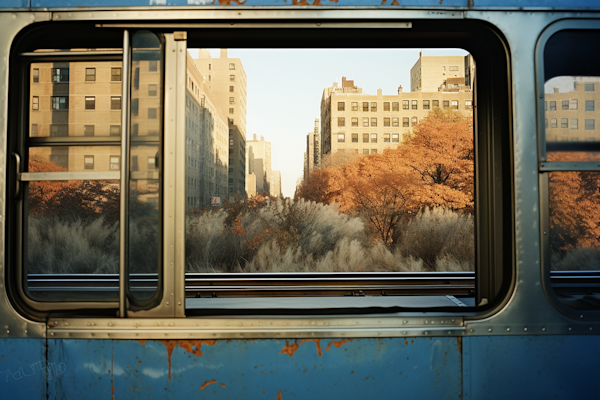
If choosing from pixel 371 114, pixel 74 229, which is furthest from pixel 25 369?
pixel 371 114

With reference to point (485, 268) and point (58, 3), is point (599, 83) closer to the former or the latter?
point (485, 268)

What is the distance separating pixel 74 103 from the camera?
249cm

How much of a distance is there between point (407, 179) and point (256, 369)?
60.4 ft

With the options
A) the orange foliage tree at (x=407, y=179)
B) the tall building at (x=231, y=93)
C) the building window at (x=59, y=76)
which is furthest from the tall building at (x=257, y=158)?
the building window at (x=59, y=76)

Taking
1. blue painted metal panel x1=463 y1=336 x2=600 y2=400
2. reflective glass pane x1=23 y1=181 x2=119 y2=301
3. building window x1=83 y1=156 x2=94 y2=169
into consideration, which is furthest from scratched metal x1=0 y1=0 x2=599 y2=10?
reflective glass pane x1=23 y1=181 x2=119 y2=301

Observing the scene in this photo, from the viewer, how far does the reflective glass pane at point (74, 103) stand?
205 centimetres

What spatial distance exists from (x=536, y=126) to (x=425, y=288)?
277 centimetres

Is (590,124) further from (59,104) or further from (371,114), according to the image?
(371,114)

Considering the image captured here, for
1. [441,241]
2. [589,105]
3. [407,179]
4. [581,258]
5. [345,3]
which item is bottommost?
[441,241]

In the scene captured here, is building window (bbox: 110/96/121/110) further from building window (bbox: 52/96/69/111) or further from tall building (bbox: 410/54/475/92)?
tall building (bbox: 410/54/475/92)

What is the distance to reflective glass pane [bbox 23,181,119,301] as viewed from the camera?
8380mm

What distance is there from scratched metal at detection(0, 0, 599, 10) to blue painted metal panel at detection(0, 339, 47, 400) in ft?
5.19

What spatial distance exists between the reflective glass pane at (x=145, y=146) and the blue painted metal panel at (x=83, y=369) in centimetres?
29

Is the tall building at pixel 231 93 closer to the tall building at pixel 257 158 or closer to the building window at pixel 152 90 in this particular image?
the tall building at pixel 257 158
